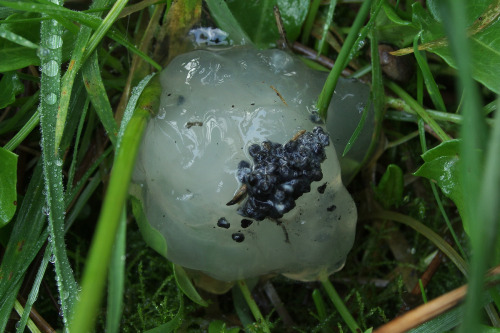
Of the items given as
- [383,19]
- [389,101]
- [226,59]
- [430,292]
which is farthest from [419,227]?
[226,59]

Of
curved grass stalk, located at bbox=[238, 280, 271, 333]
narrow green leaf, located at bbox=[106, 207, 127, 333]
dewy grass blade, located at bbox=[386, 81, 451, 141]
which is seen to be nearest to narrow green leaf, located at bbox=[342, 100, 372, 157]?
dewy grass blade, located at bbox=[386, 81, 451, 141]

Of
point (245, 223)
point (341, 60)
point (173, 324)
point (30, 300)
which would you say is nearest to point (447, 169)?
point (341, 60)

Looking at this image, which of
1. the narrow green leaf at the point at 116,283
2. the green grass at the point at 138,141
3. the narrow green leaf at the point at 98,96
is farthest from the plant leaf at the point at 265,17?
the narrow green leaf at the point at 116,283

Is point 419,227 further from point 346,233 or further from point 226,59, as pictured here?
point 226,59

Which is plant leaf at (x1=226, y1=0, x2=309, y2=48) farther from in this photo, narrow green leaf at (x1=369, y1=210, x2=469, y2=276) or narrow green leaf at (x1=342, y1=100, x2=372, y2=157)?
narrow green leaf at (x1=369, y1=210, x2=469, y2=276)

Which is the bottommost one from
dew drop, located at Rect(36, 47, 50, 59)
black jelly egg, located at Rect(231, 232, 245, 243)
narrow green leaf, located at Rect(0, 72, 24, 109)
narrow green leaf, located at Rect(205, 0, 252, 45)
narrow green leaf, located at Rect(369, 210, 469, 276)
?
narrow green leaf, located at Rect(369, 210, 469, 276)
